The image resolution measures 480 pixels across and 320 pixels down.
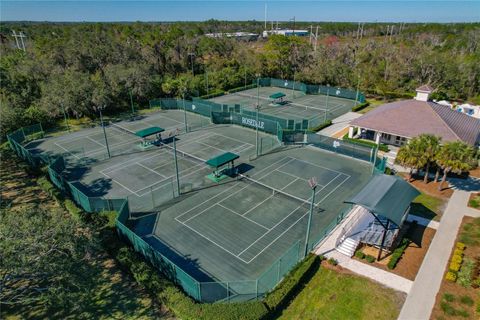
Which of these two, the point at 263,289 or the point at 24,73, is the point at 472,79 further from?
the point at 24,73

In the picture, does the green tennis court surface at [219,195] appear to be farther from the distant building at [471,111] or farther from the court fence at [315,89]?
the court fence at [315,89]

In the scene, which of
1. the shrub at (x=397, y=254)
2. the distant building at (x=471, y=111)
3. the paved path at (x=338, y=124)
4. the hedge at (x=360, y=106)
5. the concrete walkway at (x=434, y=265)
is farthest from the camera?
the hedge at (x=360, y=106)

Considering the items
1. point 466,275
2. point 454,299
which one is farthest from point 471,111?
point 454,299

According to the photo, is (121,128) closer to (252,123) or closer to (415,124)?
(252,123)

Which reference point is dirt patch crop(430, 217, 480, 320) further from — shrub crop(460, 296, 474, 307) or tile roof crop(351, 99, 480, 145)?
tile roof crop(351, 99, 480, 145)

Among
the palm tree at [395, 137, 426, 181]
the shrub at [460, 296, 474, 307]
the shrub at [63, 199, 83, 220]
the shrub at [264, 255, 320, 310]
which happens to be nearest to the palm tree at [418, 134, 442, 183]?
the palm tree at [395, 137, 426, 181]

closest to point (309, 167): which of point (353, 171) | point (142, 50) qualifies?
point (353, 171)

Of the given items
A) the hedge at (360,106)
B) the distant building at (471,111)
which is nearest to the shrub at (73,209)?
the hedge at (360,106)
